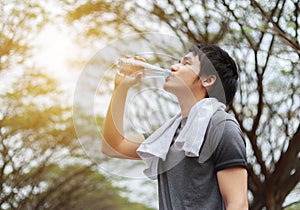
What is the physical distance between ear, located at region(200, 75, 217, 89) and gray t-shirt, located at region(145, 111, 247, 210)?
9 centimetres

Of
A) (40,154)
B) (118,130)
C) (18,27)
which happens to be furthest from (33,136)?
(118,130)

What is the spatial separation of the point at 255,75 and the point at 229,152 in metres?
2.63

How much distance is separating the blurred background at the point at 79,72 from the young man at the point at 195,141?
121 centimetres

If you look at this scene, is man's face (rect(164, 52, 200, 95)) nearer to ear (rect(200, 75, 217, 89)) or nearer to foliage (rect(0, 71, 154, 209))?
A: ear (rect(200, 75, 217, 89))

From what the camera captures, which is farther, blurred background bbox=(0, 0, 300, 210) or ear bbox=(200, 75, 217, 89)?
blurred background bbox=(0, 0, 300, 210)

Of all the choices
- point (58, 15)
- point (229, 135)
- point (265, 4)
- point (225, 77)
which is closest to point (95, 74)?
point (225, 77)

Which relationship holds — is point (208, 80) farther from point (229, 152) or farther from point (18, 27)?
point (18, 27)

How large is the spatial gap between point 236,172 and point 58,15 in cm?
311

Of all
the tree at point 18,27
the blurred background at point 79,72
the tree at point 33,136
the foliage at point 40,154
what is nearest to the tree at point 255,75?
the blurred background at point 79,72

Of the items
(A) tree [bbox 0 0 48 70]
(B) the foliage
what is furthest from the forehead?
(B) the foliage

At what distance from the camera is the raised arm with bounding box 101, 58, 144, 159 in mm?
1322

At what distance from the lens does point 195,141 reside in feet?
3.94

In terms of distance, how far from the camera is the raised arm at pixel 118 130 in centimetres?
132

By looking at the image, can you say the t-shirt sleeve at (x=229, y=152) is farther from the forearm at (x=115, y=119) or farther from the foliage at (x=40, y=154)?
the foliage at (x=40, y=154)
